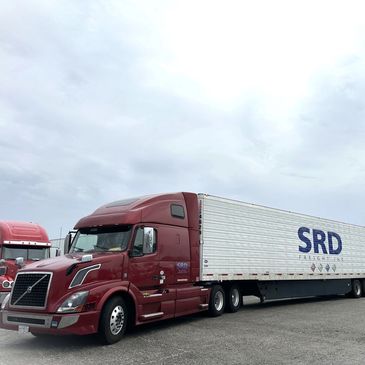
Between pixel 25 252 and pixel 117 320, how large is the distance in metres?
7.31

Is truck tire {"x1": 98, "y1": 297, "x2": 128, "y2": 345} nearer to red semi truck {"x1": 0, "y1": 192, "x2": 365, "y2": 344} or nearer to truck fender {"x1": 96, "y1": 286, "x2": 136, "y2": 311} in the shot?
red semi truck {"x1": 0, "y1": 192, "x2": 365, "y2": 344}

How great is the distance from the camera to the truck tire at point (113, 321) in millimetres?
8523

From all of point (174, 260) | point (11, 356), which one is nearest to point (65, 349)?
point (11, 356)

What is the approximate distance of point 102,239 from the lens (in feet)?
33.2

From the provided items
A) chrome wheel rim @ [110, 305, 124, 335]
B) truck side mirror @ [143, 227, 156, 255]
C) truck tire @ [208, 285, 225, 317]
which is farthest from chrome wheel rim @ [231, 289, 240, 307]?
chrome wheel rim @ [110, 305, 124, 335]

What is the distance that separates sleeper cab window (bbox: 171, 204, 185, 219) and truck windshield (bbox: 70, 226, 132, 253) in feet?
6.25

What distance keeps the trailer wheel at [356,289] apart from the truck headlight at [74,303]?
16532mm

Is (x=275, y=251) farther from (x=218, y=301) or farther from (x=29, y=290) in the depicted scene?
(x=29, y=290)

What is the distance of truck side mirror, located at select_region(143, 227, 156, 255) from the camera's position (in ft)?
33.1

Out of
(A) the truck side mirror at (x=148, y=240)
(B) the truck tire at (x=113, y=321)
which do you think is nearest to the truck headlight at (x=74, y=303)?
(B) the truck tire at (x=113, y=321)

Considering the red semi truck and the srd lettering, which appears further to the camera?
the srd lettering

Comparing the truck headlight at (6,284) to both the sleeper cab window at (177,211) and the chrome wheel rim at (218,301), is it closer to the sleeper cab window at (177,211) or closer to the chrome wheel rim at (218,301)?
the sleeper cab window at (177,211)

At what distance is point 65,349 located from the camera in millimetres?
8344

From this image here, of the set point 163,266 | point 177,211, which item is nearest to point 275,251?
point 177,211
